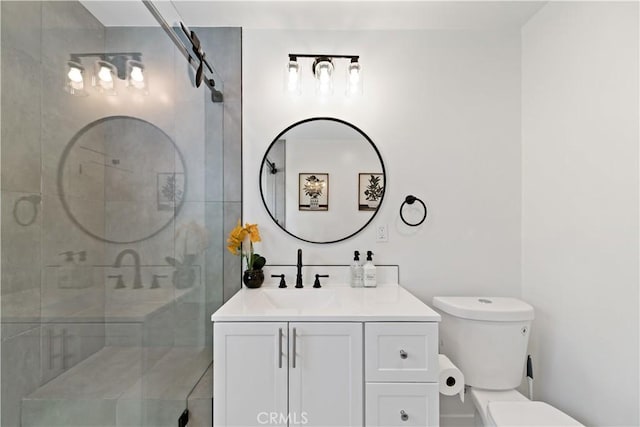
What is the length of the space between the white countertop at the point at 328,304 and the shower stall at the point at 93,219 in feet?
0.99

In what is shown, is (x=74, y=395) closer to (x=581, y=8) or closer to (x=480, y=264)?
(x=480, y=264)

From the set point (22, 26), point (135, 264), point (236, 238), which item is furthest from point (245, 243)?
point (22, 26)

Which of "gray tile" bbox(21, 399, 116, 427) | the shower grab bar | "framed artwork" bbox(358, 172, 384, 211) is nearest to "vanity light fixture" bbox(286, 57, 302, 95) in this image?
the shower grab bar

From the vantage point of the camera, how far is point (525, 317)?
62.9 inches

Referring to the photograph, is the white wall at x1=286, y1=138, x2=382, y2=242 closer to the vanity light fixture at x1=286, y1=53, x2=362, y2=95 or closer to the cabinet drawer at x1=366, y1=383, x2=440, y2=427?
the vanity light fixture at x1=286, y1=53, x2=362, y2=95

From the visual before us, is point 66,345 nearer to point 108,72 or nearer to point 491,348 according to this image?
point 108,72

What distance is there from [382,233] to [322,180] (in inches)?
18.7

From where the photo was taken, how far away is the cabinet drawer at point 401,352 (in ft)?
4.28

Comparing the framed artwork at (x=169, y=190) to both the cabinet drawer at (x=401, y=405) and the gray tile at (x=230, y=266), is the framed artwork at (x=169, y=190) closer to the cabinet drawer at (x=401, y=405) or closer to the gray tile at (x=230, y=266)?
the gray tile at (x=230, y=266)

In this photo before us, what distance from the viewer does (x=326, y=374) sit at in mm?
1298

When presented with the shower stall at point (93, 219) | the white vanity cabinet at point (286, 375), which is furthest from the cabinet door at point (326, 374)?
the shower stall at point (93, 219)

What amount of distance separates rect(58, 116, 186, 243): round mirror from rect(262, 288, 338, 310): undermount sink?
2.30ft

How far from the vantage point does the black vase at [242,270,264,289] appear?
179 cm

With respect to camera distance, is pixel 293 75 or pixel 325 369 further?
pixel 293 75
